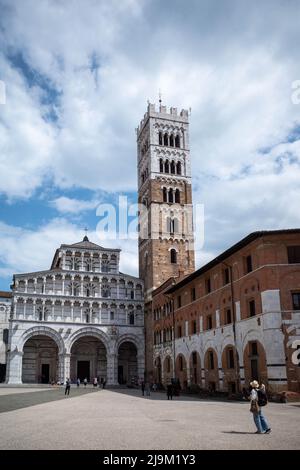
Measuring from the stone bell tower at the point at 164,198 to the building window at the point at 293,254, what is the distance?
30006 millimetres

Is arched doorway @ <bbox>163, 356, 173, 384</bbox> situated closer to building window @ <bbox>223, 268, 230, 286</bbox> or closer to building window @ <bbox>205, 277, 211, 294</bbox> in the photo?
building window @ <bbox>205, 277, 211, 294</bbox>

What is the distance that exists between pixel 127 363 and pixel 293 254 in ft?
122

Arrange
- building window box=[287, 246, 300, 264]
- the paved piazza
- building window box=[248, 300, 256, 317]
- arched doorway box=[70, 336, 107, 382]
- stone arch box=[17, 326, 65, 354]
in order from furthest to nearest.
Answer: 1. arched doorway box=[70, 336, 107, 382]
2. stone arch box=[17, 326, 65, 354]
3. building window box=[248, 300, 256, 317]
4. building window box=[287, 246, 300, 264]
5. the paved piazza

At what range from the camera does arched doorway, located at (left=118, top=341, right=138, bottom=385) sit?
58.4 m

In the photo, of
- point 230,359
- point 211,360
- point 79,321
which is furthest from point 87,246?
point 230,359

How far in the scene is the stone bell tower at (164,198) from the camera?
191 ft

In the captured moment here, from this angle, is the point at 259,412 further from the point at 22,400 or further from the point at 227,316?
the point at 227,316

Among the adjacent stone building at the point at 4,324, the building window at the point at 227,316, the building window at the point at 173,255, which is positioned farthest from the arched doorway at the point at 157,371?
the adjacent stone building at the point at 4,324

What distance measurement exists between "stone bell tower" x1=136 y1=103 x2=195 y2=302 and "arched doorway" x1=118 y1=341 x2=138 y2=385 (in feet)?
23.6

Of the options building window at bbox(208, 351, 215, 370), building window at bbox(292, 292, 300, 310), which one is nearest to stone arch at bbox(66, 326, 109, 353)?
building window at bbox(208, 351, 215, 370)

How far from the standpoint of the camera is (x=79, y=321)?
56.3 m
